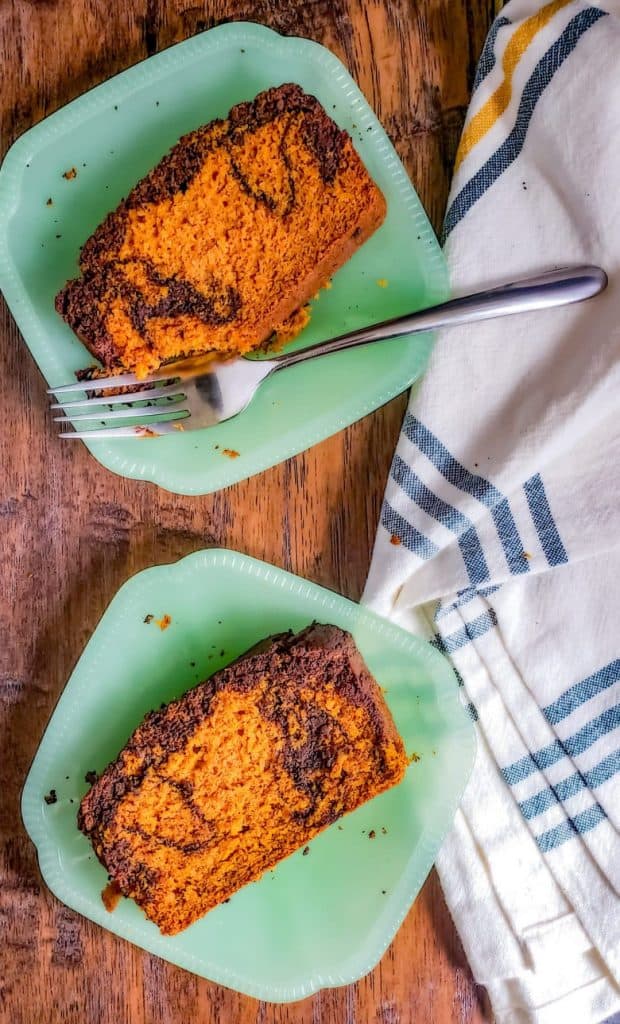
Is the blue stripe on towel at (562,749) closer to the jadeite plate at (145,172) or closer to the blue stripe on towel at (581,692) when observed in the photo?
the blue stripe on towel at (581,692)

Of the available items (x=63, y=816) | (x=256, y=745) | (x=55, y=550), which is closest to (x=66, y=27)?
(x=55, y=550)

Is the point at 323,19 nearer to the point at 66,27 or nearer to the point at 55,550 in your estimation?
the point at 66,27

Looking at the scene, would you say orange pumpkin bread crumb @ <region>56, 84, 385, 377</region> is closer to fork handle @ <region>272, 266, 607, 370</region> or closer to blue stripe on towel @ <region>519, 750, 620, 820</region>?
fork handle @ <region>272, 266, 607, 370</region>

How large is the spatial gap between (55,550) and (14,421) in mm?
286

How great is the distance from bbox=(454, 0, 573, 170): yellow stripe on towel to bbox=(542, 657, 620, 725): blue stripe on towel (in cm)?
108

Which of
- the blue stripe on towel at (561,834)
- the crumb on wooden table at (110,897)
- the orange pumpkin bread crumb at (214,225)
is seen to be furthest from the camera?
the blue stripe on towel at (561,834)

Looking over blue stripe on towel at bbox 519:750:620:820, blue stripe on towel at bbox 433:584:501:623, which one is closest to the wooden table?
blue stripe on towel at bbox 433:584:501:623

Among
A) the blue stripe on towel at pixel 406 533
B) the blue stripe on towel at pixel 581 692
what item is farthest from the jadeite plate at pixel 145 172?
the blue stripe on towel at pixel 581 692

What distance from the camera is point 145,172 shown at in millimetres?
1779

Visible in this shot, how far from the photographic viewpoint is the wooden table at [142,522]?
5.90 feet

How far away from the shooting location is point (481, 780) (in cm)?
186

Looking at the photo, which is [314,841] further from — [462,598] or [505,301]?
[505,301]

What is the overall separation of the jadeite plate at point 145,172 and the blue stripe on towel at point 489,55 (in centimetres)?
22

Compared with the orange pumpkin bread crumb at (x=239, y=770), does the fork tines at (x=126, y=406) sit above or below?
above
